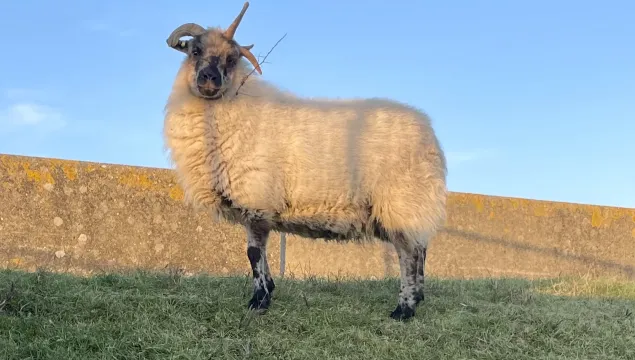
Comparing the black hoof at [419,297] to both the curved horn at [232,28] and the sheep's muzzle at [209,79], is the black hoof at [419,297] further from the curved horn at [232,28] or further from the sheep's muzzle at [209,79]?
the curved horn at [232,28]

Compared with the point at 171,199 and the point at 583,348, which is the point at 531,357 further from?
the point at 171,199

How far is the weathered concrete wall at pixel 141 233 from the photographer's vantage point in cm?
812

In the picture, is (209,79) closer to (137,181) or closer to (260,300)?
(260,300)

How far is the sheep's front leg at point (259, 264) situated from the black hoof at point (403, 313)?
1051mm

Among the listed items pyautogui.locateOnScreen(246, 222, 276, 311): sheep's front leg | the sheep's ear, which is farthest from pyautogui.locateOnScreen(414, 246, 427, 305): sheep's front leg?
the sheep's ear

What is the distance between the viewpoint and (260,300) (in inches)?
202

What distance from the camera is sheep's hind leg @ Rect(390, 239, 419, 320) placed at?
5418 millimetres

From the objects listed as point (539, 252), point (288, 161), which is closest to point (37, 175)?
point (288, 161)

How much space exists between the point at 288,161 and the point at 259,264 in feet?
2.86

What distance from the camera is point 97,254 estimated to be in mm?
8438

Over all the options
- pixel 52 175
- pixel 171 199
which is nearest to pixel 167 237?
pixel 171 199

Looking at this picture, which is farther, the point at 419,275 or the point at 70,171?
the point at 70,171

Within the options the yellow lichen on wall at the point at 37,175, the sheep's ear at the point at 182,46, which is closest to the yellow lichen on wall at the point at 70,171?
the yellow lichen on wall at the point at 37,175

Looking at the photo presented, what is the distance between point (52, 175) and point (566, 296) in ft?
21.3
